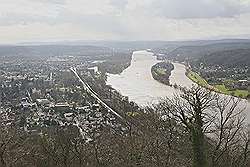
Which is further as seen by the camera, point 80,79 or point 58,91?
point 80,79

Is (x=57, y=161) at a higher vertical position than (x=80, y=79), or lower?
higher

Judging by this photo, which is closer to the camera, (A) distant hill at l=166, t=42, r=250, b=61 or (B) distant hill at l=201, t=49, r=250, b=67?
(B) distant hill at l=201, t=49, r=250, b=67

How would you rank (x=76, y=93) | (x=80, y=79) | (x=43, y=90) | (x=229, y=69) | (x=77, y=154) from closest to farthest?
(x=77, y=154)
(x=76, y=93)
(x=43, y=90)
(x=80, y=79)
(x=229, y=69)

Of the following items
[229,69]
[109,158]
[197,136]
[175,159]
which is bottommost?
[229,69]

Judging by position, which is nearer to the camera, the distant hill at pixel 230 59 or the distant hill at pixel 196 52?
the distant hill at pixel 230 59

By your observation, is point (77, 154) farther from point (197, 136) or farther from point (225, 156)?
point (197, 136)

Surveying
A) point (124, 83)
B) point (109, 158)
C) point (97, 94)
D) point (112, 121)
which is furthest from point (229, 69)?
point (109, 158)

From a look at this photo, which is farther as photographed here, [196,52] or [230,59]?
[196,52]

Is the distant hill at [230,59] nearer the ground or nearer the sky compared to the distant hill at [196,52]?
nearer the sky

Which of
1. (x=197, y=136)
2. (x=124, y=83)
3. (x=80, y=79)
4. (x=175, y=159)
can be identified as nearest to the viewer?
(x=197, y=136)

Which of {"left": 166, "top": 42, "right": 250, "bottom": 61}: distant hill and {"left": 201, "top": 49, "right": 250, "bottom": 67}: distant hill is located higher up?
{"left": 201, "top": 49, "right": 250, "bottom": 67}: distant hill

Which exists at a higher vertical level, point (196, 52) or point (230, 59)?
point (230, 59)
